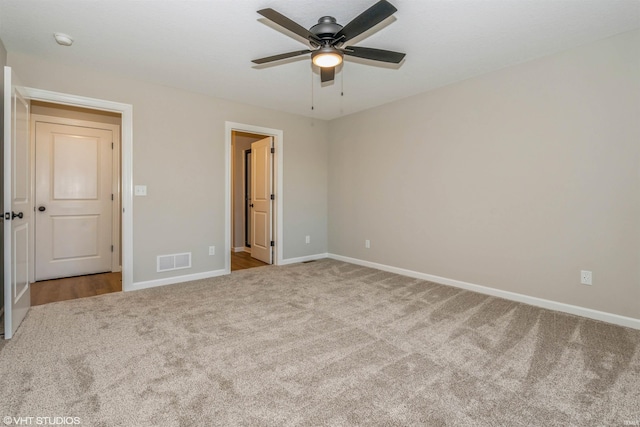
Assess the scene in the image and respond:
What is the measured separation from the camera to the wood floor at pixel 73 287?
3.35 meters

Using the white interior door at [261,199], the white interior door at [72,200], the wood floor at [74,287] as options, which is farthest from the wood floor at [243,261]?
the white interior door at [72,200]

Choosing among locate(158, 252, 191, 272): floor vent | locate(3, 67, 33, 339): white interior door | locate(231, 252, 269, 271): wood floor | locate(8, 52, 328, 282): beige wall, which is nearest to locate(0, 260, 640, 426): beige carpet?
locate(3, 67, 33, 339): white interior door

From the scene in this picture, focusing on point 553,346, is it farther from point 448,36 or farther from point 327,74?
point 327,74

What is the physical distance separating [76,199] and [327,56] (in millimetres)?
4131

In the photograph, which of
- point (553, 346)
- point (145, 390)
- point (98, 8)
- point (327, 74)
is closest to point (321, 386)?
point (145, 390)

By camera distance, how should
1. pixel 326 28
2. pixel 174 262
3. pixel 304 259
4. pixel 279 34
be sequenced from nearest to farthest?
pixel 326 28 < pixel 279 34 < pixel 174 262 < pixel 304 259

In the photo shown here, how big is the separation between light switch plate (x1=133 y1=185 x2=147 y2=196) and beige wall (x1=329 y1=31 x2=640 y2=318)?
10.4 ft

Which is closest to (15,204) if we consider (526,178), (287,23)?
(287,23)

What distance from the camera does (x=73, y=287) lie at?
3.74m

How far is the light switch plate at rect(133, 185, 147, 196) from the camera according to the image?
3.59 meters

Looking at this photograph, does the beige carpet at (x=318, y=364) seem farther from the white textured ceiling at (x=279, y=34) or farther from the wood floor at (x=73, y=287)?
the white textured ceiling at (x=279, y=34)

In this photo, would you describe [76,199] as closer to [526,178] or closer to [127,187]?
[127,187]

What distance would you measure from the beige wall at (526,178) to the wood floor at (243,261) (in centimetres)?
208

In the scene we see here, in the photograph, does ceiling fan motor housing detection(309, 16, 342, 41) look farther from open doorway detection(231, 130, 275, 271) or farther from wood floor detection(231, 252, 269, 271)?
wood floor detection(231, 252, 269, 271)
